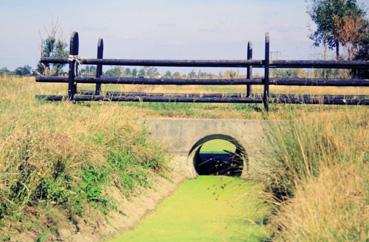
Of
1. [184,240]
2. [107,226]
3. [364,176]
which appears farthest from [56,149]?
[364,176]

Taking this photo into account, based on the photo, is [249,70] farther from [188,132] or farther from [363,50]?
[363,50]

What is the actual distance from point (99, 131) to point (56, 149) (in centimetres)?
182

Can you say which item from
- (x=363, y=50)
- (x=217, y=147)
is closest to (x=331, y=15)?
(x=363, y=50)

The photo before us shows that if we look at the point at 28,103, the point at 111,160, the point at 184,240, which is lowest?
the point at 184,240

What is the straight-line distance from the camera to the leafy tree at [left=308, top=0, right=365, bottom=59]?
113 feet

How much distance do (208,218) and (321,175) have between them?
7.47 ft

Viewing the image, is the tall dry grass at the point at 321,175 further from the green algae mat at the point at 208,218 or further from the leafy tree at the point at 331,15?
the leafy tree at the point at 331,15

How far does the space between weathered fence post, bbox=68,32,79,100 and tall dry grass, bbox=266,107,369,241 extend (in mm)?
4311

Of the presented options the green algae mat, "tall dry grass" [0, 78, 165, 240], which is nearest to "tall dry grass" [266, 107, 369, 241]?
the green algae mat

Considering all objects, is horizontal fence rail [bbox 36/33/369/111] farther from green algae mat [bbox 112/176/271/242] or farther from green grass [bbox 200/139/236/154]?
green grass [bbox 200/139/236/154]

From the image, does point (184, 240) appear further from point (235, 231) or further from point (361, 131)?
point (361, 131)

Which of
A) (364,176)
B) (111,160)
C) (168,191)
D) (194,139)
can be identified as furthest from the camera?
(194,139)

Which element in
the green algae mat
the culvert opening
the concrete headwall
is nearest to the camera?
the green algae mat

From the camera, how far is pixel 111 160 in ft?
26.8
